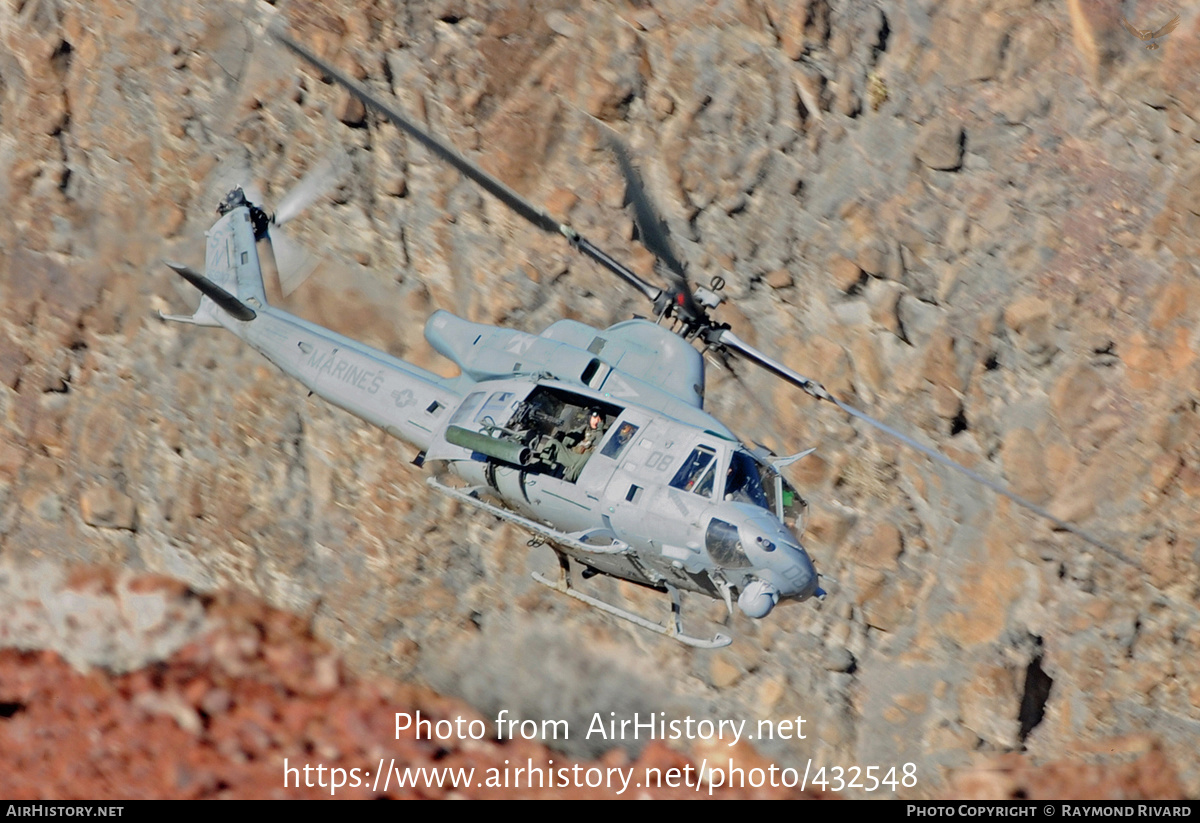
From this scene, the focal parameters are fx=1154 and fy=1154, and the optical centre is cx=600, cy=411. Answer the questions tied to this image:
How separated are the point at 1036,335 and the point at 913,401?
198 cm

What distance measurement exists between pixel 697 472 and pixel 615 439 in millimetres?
1033

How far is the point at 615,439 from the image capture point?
1234 cm

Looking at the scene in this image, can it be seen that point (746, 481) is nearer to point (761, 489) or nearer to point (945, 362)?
point (761, 489)

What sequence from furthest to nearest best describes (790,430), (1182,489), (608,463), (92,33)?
1. (92,33)
2. (790,430)
3. (1182,489)
4. (608,463)

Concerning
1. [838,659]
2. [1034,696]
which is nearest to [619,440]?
[838,659]

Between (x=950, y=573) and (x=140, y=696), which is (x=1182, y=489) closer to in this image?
(x=950, y=573)

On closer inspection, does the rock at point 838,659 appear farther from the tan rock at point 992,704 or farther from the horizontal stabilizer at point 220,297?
the horizontal stabilizer at point 220,297

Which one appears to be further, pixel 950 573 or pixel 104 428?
pixel 104 428

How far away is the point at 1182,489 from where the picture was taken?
16.5 meters

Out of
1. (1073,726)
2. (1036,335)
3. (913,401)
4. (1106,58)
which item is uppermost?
(1106,58)

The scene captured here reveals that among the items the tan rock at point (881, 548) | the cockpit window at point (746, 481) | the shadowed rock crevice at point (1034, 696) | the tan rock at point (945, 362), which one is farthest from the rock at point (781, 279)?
the shadowed rock crevice at point (1034, 696)

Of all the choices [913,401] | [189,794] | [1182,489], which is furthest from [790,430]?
[189,794]

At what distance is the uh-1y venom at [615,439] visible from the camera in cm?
1162

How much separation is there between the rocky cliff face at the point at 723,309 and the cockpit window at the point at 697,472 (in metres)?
5.72
